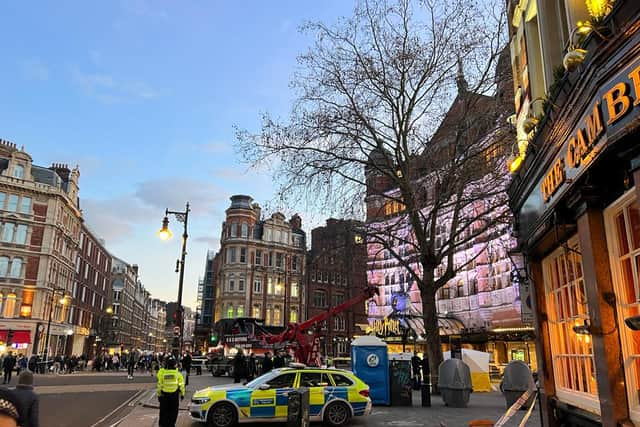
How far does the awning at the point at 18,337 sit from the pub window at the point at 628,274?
53.0 metres

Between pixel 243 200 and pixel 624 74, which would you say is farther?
pixel 243 200

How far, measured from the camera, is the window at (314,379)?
12.6m

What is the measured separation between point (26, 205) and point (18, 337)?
13.0m

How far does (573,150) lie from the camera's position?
5.23 metres

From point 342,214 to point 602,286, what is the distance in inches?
593

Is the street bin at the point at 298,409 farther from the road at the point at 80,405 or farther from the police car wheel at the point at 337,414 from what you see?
the road at the point at 80,405

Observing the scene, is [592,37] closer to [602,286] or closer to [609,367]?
[602,286]

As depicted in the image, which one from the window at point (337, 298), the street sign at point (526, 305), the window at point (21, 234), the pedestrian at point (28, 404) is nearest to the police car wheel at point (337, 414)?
the street sign at point (526, 305)

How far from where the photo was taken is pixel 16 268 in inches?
1902

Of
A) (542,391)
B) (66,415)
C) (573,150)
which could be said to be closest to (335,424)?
(542,391)

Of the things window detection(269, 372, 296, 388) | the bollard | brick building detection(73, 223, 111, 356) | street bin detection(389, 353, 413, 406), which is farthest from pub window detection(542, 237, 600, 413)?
brick building detection(73, 223, 111, 356)

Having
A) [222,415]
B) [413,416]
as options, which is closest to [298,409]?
[222,415]

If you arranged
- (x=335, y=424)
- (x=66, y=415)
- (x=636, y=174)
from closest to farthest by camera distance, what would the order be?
(x=636, y=174), (x=335, y=424), (x=66, y=415)

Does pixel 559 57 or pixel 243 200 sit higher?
pixel 243 200
